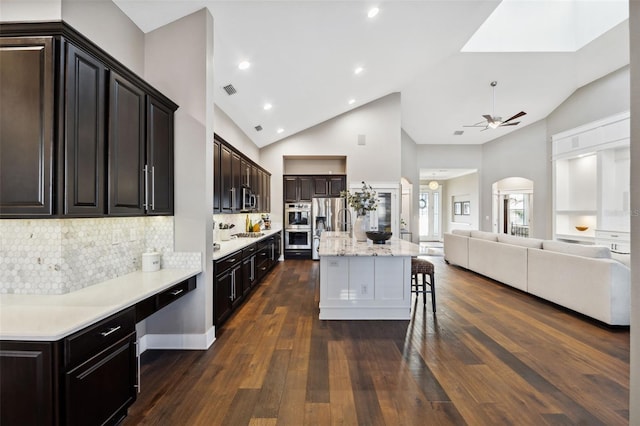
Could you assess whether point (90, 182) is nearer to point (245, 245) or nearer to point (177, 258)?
point (177, 258)

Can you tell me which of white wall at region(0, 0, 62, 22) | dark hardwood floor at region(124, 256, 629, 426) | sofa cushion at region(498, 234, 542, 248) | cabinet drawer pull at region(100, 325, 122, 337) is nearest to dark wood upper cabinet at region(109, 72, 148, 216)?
white wall at region(0, 0, 62, 22)

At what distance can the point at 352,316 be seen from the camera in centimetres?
379

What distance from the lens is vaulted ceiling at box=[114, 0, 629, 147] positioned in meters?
3.49

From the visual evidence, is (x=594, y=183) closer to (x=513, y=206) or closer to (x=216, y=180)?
(x=513, y=206)

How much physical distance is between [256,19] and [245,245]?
277cm

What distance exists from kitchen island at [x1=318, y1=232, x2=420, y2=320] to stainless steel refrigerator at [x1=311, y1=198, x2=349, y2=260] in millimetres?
4128

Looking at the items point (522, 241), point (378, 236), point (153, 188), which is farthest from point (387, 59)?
point (153, 188)

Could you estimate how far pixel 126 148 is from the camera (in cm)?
226

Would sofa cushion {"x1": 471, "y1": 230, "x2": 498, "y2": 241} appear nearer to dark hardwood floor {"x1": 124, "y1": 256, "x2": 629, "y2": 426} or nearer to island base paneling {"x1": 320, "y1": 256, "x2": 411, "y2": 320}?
dark hardwood floor {"x1": 124, "y1": 256, "x2": 629, "y2": 426}

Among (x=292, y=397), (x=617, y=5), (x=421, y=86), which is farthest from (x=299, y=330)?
(x=617, y=5)

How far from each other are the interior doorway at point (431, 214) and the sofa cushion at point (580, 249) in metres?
9.73

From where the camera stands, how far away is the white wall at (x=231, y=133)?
195 inches

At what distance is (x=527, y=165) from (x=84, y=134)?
997cm

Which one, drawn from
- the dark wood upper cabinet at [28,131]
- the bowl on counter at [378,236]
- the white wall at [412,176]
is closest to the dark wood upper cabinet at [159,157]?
the dark wood upper cabinet at [28,131]
